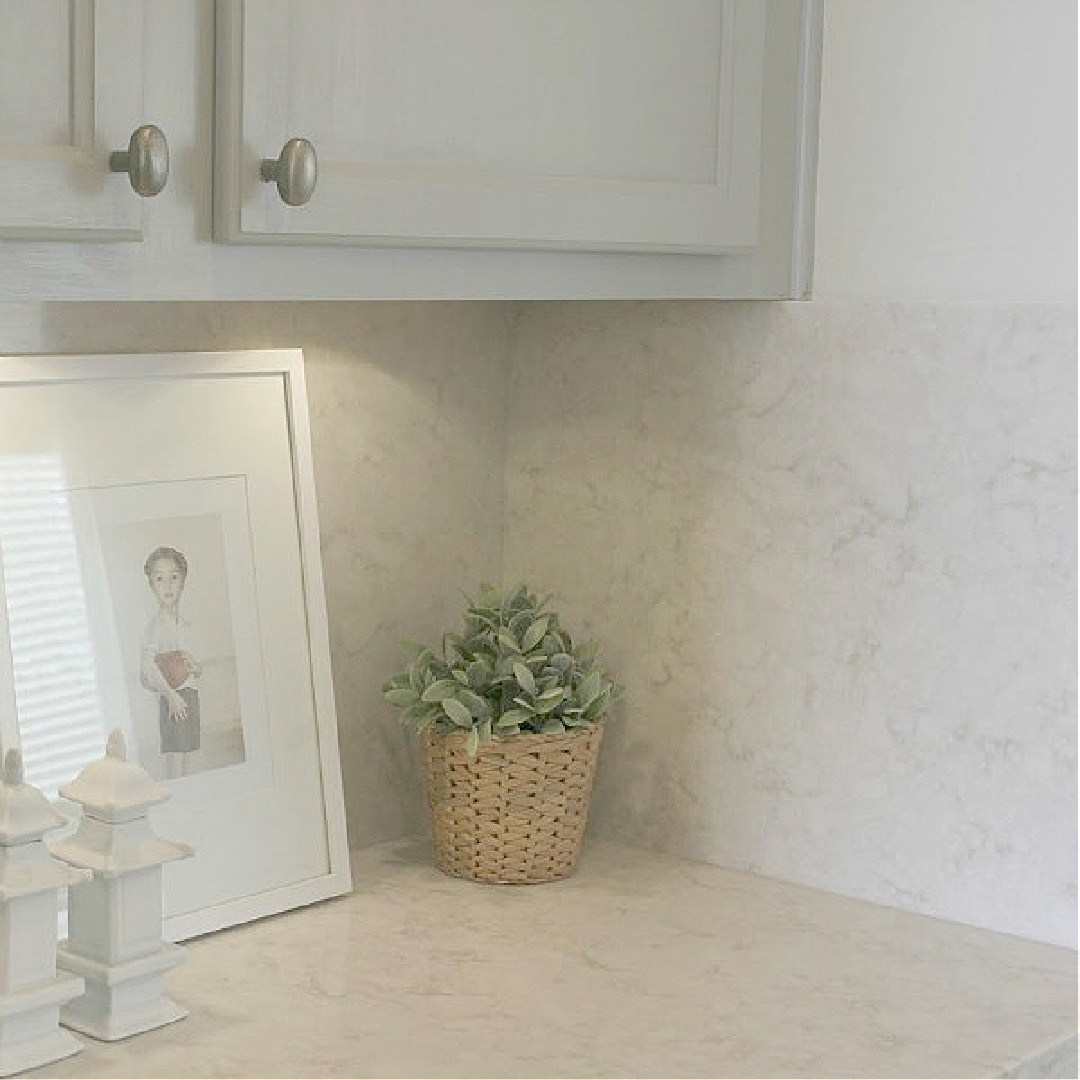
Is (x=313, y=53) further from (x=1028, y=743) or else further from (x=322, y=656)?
(x=1028, y=743)

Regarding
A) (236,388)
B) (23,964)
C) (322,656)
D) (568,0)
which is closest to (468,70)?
(568,0)

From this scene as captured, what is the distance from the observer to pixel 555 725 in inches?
63.7

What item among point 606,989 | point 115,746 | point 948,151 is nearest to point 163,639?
point 115,746

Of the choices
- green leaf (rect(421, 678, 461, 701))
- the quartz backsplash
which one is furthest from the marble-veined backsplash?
green leaf (rect(421, 678, 461, 701))

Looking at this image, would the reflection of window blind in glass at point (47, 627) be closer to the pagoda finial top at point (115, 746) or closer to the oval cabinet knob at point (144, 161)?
the pagoda finial top at point (115, 746)

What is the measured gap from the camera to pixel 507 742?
1605mm

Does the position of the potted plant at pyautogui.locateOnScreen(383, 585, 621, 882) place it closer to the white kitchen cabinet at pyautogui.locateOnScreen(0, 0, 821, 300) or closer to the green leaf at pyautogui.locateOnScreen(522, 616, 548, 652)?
the green leaf at pyautogui.locateOnScreen(522, 616, 548, 652)

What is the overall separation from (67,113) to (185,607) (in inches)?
20.7

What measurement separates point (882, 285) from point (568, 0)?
390mm

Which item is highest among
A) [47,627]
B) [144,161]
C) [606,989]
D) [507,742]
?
[144,161]

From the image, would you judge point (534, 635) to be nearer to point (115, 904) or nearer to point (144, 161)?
point (115, 904)

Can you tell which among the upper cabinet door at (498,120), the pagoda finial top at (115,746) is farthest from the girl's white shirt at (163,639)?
the upper cabinet door at (498,120)

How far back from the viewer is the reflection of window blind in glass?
140 centimetres

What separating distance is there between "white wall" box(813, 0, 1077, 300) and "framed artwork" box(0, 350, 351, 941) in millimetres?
507
